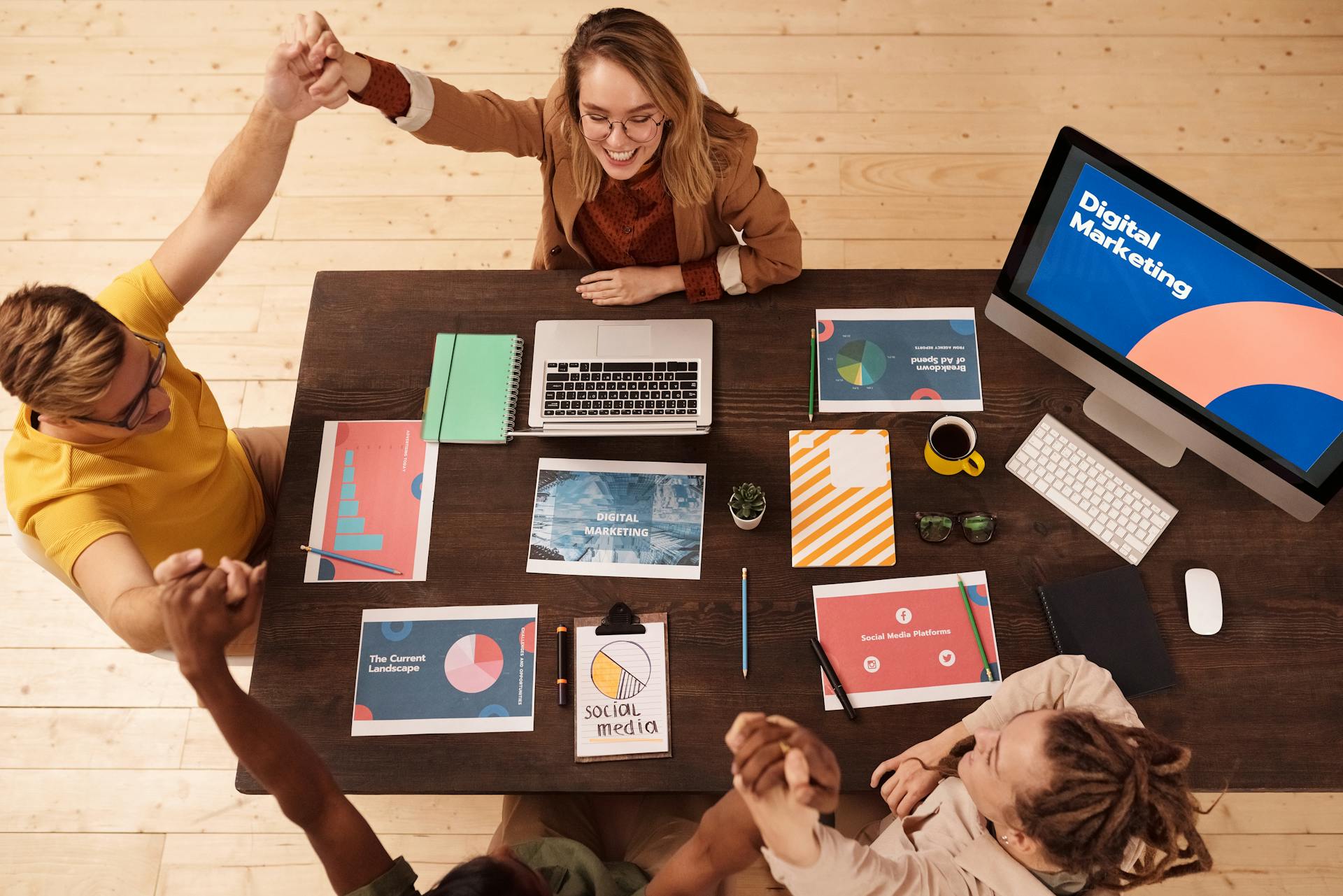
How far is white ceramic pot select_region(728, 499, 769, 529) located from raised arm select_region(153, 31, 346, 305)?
1143 mm

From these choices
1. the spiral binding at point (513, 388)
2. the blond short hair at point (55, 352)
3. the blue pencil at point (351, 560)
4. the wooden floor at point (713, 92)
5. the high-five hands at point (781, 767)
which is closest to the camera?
the high-five hands at point (781, 767)

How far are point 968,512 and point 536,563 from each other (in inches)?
32.5

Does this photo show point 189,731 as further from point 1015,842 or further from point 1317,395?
point 1317,395

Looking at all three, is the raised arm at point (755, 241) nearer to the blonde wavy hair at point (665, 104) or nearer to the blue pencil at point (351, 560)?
the blonde wavy hair at point (665, 104)

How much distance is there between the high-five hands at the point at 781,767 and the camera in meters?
1.15

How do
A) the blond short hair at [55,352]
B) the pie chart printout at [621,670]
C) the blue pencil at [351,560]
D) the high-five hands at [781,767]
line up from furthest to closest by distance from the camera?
the blue pencil at [351,560], the pie chart printout at [621,670], the blond short hair at [55,352], the high-five hands at [781,767]

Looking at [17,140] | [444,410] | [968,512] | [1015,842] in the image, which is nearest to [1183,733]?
[1015,842]

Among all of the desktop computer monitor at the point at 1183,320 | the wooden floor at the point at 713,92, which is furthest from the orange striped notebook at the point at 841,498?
the wooden floor at the point at 713,92

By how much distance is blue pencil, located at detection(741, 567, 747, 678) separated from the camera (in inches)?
64.6

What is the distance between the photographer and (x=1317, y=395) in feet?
4.83

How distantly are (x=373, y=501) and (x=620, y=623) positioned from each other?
1.80 ft

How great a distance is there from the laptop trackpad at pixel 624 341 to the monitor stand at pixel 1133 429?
0.89m

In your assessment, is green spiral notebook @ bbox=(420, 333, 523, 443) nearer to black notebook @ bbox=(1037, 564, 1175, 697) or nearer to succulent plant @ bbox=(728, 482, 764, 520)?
succulent plant @ bbox=(728, 482, 764, 520)

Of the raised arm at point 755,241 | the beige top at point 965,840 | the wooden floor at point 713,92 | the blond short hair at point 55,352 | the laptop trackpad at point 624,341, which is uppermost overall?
the wooden floor at point 713,92
